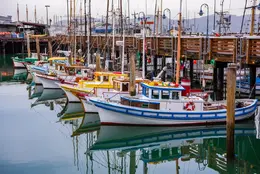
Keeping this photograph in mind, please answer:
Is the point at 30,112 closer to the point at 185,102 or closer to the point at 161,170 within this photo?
the point at 185,102

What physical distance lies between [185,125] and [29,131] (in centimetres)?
980

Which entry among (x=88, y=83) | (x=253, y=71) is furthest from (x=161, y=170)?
(x=88, y=83)

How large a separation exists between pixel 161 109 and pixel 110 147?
4063 millimetres

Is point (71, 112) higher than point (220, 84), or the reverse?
point (220, 84)

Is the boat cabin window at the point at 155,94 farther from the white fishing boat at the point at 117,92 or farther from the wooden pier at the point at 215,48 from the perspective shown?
the wooden pier at the point at 215,48

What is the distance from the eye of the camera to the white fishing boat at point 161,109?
23.6 meters

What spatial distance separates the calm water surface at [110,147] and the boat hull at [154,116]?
396 mm

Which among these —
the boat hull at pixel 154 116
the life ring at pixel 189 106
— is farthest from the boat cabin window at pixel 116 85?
the life ring at pixel 189 106

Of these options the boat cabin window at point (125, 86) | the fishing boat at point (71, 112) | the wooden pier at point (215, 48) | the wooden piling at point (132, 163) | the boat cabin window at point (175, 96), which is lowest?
the wooden piling at point (132, 163)

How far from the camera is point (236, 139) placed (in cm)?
2250

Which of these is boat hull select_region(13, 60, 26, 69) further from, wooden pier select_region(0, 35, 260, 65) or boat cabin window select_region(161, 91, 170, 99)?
boat cabin window select_region(161, 91, 170, 99)

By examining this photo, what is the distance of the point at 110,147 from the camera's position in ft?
71.4

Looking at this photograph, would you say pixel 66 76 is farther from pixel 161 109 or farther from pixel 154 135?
pixel 154 135

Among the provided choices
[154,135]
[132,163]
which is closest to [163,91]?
[154,135]
